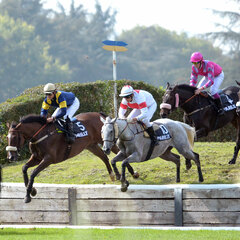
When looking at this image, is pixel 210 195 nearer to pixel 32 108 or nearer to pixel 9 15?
pixel 32 108

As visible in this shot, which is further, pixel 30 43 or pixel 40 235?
pixel 30 43

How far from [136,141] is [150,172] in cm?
195

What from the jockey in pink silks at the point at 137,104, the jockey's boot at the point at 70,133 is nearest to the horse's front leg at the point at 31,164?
the jockey's boot at the point at 70,133

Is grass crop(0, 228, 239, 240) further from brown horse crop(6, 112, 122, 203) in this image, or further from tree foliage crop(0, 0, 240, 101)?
tree foliage crop(0, 0, 240, 101)

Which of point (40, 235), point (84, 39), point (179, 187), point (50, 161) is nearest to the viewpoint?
point (40, 235)

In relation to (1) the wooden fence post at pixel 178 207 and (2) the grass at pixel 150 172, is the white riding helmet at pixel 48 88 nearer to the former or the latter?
(2) the grass at pixel 150 172

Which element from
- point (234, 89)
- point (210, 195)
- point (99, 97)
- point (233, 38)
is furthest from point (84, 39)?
point (210, 195)

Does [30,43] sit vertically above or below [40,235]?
above

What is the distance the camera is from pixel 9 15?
5194cm

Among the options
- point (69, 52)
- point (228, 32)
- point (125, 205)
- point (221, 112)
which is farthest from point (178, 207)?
point (69, 52)

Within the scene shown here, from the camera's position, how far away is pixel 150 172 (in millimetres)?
9422

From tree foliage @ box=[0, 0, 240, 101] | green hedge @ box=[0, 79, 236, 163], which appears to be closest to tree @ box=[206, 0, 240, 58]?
tree foliage @ box=[0, 0, 240, 101]

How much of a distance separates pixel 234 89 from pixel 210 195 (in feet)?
11.6

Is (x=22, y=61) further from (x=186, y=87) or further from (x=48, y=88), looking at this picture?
(x=48, y=88)
